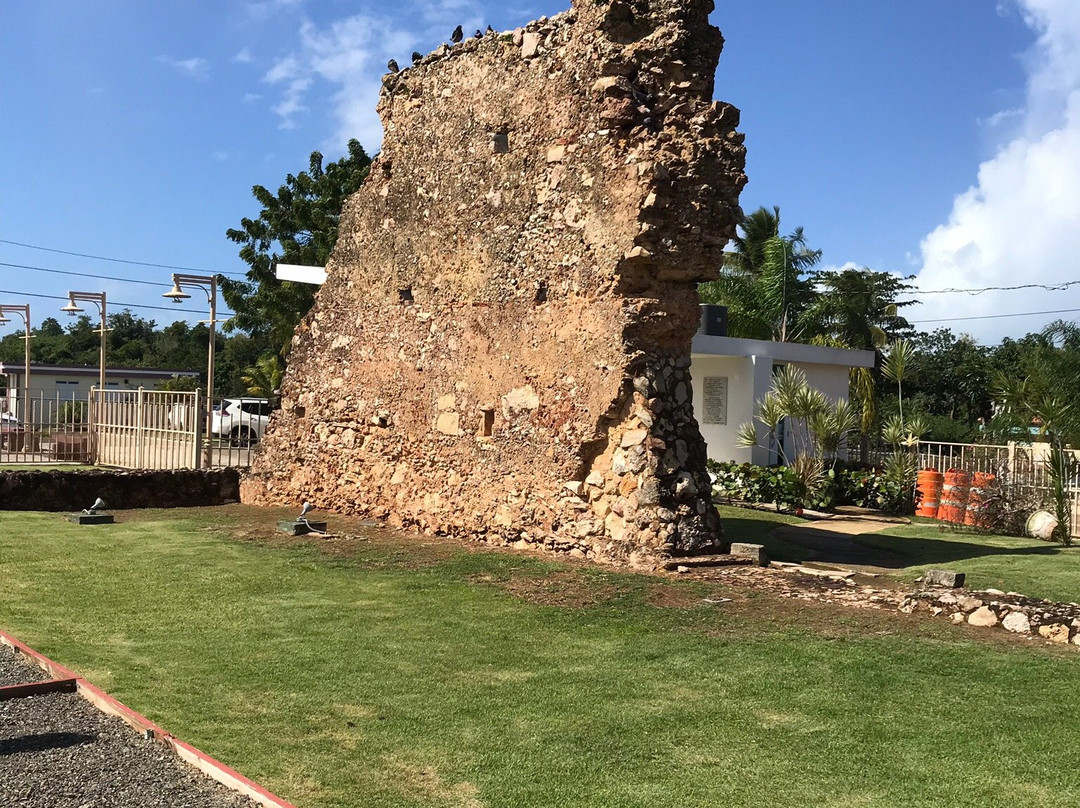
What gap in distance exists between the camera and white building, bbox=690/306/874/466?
67.6ft

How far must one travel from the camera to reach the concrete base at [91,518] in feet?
39.2

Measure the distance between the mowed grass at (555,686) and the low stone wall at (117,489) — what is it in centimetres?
543

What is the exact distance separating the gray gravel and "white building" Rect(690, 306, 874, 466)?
1565cm

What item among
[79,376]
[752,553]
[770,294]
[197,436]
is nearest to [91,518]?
[197,436]

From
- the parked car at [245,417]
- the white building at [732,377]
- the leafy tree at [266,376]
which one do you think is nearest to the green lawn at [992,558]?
the white building at [732,377]

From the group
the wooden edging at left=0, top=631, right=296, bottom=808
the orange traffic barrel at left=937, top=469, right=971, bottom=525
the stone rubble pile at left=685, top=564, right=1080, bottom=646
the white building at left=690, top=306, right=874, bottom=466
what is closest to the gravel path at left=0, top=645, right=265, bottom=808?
the wooden edging at left=0, top=631, right=296, bottom=808

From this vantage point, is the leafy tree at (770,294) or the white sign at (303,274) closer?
the white sign at (303,274)

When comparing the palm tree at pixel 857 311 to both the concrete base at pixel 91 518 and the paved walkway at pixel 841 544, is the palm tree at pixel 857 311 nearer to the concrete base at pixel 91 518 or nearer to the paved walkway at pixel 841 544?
the paved walkway at pixel 841 544

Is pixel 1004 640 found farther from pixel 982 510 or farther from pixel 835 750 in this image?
pixel 982 510

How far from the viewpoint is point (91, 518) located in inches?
472

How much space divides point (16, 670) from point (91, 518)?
687cm

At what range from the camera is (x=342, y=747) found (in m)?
4.50

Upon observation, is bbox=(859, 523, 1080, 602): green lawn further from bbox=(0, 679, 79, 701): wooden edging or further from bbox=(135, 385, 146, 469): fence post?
bbox=(135, 385, 146, 469): fence post

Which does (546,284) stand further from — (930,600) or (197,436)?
(197,436)
